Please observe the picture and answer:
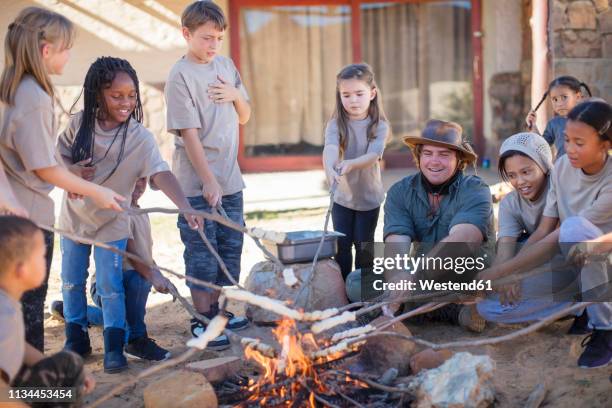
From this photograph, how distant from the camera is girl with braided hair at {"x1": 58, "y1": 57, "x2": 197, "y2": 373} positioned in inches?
144

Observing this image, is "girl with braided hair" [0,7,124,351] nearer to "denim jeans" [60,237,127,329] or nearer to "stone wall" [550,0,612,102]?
"denim jeans" [60,237,127,329]

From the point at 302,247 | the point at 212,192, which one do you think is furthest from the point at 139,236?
the point at 302,247

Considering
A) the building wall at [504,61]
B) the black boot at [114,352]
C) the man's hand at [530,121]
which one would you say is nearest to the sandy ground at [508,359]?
the black boot at [114,352]

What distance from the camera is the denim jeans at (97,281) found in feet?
12.2

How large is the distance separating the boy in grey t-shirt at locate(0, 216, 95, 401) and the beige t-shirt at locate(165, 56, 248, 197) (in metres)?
1.49

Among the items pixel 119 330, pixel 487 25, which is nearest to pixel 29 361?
pixel 119 330

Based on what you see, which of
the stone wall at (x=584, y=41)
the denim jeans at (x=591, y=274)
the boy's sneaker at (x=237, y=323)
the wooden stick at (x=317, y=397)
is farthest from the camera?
the stone wall at (x=584, y=41)

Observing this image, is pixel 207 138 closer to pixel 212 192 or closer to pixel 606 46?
pixel 212 192

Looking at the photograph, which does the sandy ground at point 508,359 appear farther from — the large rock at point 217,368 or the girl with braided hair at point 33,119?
the girl with braided hair at point 33,119

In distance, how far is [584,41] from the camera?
784cm

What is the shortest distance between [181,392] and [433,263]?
5.13ft

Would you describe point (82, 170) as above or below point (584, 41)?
below

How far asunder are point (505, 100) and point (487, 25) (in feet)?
3.51

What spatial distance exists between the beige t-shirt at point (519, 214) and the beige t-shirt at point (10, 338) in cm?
249
